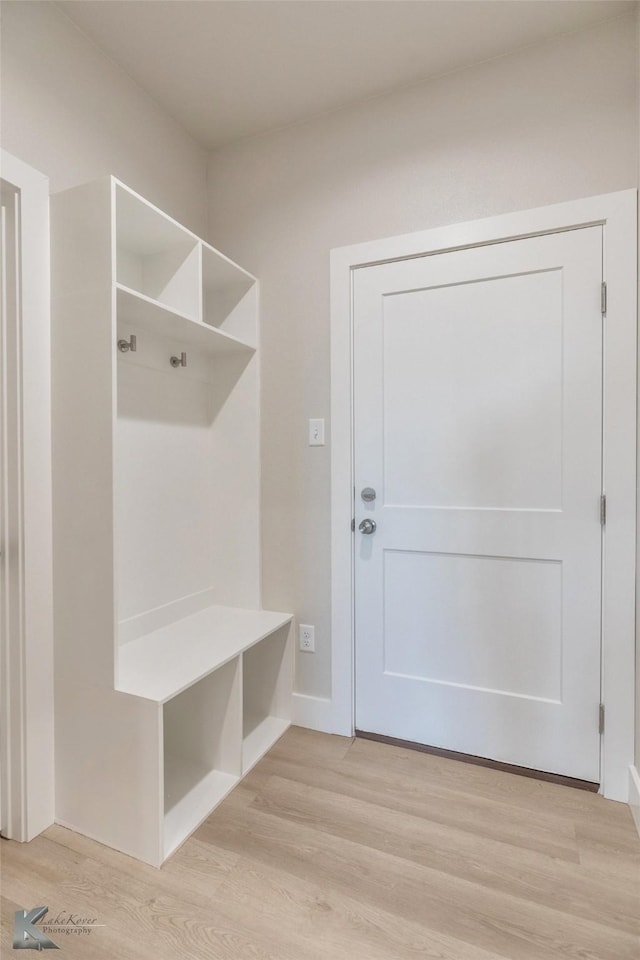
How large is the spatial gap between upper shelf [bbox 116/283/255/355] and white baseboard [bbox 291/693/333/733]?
5.32 ft

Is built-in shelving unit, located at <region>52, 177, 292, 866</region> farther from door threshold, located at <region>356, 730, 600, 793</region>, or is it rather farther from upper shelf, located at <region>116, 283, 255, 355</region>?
door threshold, located at <region>356, 730, 600, 793</region>

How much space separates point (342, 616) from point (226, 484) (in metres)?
0.83

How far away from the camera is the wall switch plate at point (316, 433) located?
2.06 metres

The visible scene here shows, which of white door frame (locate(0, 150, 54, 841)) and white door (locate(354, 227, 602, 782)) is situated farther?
white door (locate(354, 227, 602, 782))

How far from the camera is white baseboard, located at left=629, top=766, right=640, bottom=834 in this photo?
4.90 feet

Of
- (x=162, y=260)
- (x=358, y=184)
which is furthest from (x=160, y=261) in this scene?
(x=358, y=184)

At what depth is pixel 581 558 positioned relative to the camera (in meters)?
1.68

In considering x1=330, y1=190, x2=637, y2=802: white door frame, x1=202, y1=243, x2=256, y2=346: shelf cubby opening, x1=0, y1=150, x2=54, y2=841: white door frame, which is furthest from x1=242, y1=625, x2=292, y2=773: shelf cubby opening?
x1=202, y1=243, x2=256, y2=346: shelf cubby opening

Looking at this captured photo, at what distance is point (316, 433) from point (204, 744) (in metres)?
1.34

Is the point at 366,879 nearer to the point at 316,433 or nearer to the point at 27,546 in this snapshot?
the point at 27,546

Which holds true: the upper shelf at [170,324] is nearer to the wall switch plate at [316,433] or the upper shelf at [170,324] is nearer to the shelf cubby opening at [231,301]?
the shelf cubby opening at [231,301]

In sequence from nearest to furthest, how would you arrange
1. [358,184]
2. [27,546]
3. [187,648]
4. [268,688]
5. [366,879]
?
[366,879]
[27,546]
[187,648]
[358,184]
[268,688]

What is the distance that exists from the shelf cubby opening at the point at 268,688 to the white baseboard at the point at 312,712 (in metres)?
0.04

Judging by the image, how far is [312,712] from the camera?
2096 millimetres
